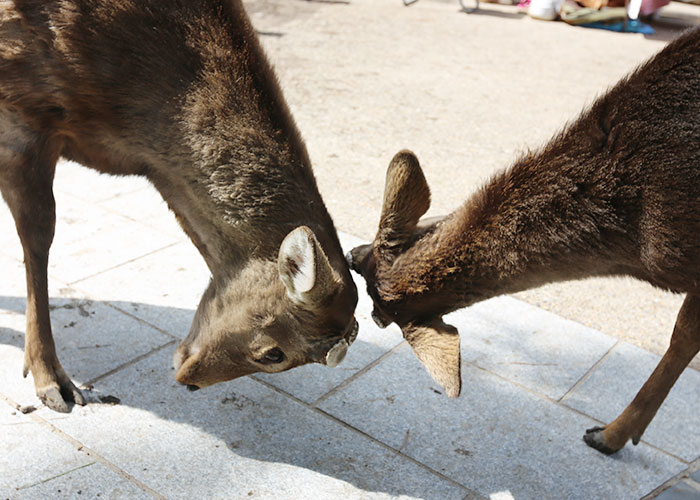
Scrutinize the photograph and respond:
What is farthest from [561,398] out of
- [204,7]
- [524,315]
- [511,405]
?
[204,7]

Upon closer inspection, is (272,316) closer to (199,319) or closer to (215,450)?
(199,319)

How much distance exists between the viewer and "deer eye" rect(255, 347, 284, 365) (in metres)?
3.55

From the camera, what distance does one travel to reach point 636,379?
4.62 metres

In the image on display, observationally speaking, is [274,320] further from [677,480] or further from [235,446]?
[677,480]

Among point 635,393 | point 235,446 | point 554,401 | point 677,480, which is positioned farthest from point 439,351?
point 635,393

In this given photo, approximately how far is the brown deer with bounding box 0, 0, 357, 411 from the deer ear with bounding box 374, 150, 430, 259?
263 millimetres

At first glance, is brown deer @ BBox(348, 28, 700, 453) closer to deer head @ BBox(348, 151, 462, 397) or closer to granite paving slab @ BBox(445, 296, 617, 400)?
deer head @ BBox(348, 151, 462, 397)

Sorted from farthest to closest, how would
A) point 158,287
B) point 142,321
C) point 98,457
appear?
1. point 158,287
2. point 142,321
3. point 98,457

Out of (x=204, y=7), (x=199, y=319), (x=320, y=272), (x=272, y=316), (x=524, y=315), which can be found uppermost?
(x=204, y=7)

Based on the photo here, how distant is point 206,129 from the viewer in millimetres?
3566

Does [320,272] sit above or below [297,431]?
above

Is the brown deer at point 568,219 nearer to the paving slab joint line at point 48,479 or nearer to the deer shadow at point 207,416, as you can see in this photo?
the deer shadow at point 207,416

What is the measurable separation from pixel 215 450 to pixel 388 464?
2.80ft

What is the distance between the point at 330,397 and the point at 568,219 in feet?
5.64
